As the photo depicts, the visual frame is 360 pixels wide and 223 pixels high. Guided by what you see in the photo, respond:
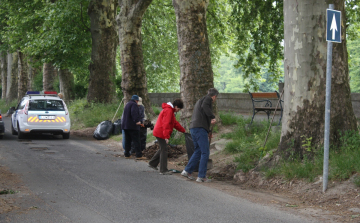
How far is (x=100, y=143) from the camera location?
18328 mm

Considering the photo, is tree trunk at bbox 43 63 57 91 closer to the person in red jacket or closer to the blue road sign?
the person in red jacket

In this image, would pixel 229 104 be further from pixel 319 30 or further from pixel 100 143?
pixel 319 30

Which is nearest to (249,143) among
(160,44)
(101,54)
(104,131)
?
(104,131)

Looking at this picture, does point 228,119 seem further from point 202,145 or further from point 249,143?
point 202,145

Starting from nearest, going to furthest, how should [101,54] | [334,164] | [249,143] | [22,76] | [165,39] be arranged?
1. [334,164]
2. [249,143]
3. [101,54]
4. [165,39]
5. [22,76]

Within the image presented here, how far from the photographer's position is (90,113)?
24.3 m

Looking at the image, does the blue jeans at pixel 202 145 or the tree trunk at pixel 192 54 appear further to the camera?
the tree trunk at pixel 192 54

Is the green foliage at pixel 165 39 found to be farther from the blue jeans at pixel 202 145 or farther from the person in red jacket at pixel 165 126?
the blue jeans at pixel 202 145

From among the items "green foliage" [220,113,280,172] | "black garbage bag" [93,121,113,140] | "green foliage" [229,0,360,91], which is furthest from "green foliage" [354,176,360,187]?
"black garbage bag" [93,121,113,140]

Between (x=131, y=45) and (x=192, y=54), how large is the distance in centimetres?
671

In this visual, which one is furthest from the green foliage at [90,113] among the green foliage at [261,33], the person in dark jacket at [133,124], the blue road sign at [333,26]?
the blue road sign at [333,26]

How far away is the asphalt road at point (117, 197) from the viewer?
21.9 feet

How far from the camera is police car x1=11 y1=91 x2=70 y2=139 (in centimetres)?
1884

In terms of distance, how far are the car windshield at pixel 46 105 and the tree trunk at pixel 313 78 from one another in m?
11.9
